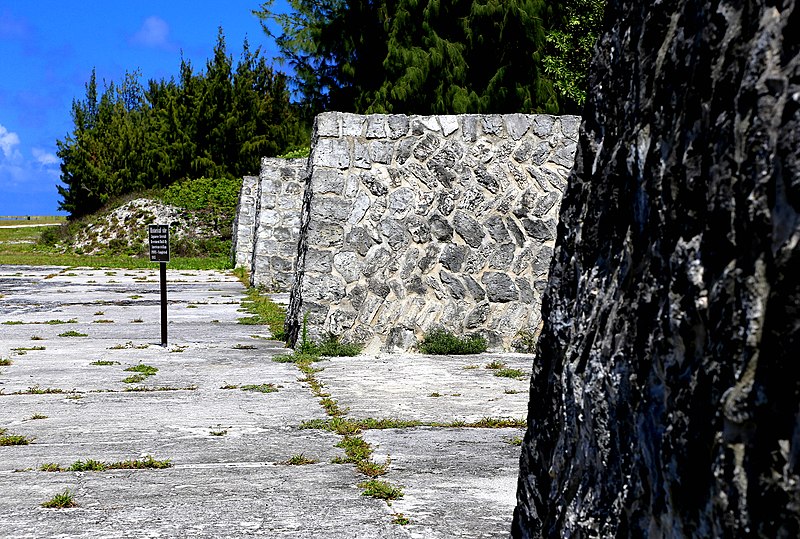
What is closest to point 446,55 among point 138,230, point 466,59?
point 466,59

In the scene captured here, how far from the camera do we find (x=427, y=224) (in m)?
9.24

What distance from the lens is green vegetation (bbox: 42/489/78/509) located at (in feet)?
12.7

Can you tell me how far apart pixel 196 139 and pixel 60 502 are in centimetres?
3771

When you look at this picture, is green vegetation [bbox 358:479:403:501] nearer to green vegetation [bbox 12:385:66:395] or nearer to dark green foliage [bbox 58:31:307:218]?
green vegetation [bbox 12:385:66:395]

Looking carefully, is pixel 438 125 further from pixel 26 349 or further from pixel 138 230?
pixel 138 230

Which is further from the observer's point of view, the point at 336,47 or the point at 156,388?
the point at 336,47

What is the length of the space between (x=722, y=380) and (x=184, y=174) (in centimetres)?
4060

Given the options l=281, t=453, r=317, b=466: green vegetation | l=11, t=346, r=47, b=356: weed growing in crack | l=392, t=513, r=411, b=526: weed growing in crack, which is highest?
l=392, t=513, r=411, b=526: weed growing in crack

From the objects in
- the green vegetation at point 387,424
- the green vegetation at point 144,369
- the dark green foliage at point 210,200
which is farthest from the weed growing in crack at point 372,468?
the dark green foliage at point 210,200

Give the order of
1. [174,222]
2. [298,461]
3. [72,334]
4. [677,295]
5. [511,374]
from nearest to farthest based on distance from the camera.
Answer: [677,295]
[298,461]
[511,374]
[72,334]
[174,222]

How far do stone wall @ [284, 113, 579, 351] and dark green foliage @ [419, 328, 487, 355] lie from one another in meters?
0.11

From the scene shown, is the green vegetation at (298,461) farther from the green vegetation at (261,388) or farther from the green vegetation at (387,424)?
the green vegetation at (261,388)

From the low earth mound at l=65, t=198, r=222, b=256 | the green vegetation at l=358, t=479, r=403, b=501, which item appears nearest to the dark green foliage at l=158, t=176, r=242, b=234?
the low earth mound at l=65, t=198, r=222, b=256

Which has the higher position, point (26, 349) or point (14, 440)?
point (14, 440)
